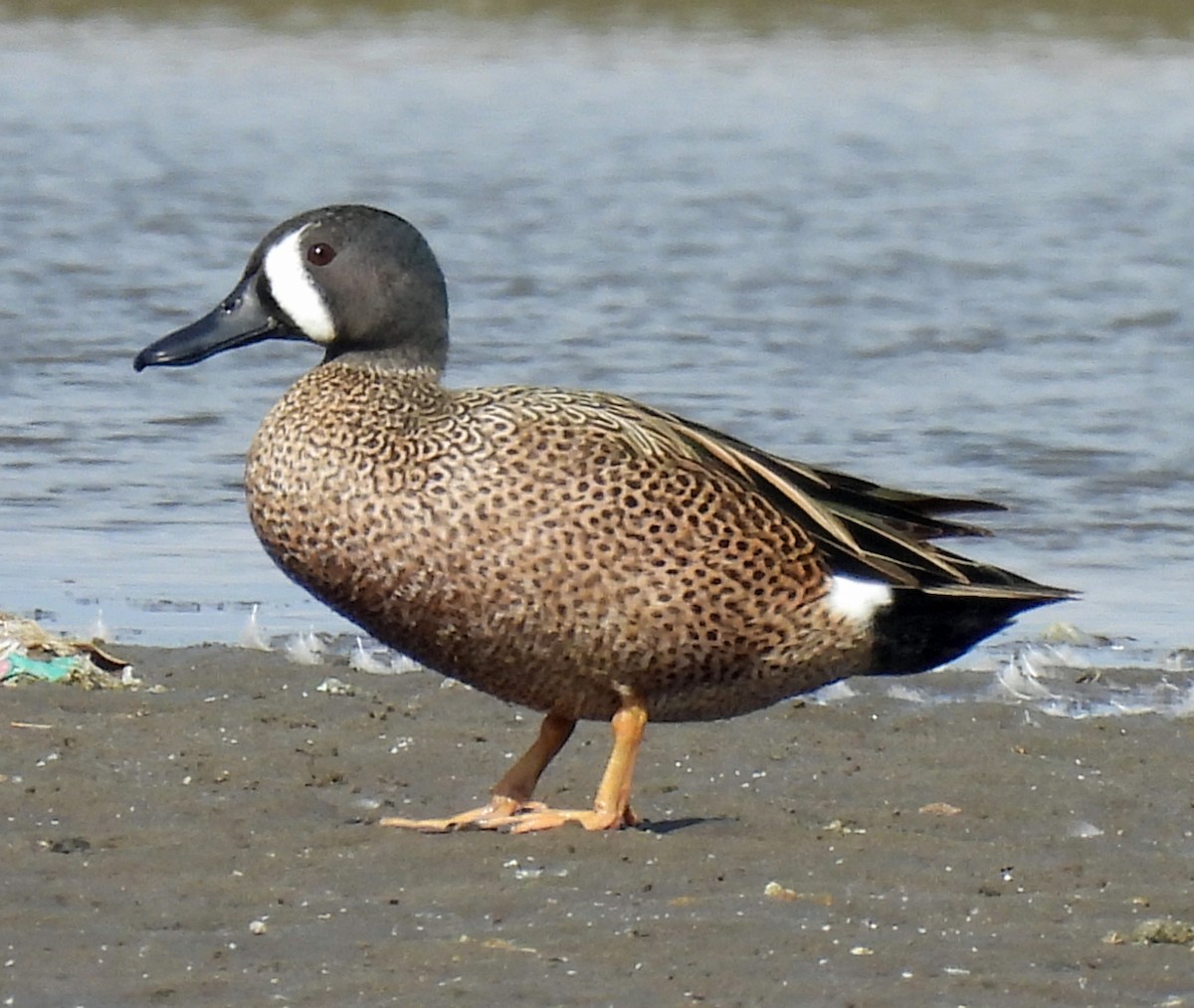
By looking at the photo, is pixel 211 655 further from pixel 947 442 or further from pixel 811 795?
pixel 947 442

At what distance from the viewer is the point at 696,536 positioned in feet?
15.1

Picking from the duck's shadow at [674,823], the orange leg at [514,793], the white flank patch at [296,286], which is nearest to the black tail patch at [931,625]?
the duck's shadow at [674,823]

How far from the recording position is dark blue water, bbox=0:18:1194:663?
325 inches

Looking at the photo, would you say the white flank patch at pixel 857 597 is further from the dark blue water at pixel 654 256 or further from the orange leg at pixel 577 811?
the dark blue water at pixel 654 256

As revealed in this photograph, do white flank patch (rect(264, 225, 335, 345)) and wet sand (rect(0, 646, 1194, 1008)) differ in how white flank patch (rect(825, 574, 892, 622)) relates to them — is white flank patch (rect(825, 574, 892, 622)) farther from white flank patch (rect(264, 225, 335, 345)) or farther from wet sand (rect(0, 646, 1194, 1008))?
white flank patch (rect(264, 225, 335, 345))

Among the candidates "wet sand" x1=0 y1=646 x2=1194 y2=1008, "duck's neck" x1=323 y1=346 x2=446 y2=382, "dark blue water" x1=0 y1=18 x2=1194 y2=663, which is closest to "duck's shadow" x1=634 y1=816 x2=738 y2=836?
"wet sand" x1=0 y1=646 x2=1194 y2=1008

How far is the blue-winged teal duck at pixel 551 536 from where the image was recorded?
177 inches

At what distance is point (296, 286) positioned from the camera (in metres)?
4.90

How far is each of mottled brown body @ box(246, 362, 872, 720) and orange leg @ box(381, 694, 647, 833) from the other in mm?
47

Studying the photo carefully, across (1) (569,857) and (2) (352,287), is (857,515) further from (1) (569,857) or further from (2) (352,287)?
(2) (352,287)

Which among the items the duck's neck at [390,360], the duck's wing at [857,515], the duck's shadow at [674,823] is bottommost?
the duck's shadow at [674,823]

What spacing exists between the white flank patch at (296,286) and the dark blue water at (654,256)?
6.38 feet

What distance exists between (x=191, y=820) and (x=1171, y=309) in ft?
26.6

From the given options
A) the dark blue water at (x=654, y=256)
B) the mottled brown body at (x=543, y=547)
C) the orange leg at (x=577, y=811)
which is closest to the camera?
the mottled brown body at (x=543, y=547)
